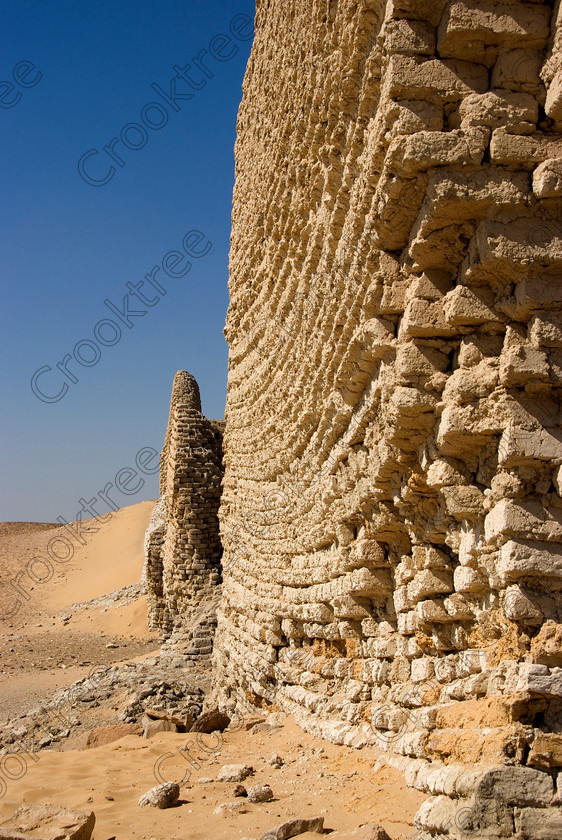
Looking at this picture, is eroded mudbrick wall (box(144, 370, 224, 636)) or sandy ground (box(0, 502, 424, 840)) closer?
sandy ground (box(0, 502, 424, 840))

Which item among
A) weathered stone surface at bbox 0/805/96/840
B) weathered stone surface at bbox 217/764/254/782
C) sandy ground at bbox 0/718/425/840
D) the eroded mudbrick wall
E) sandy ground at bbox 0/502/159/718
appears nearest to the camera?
sandy ground at bbox 0/718/425/840

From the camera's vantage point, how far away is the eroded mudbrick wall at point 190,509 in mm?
13328

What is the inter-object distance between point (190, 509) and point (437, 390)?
34.7 feet

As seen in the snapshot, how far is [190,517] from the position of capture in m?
13.6

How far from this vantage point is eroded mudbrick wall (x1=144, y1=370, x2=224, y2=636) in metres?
13.3

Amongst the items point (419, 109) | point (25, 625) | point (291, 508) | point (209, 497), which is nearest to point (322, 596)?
point (291, 508)

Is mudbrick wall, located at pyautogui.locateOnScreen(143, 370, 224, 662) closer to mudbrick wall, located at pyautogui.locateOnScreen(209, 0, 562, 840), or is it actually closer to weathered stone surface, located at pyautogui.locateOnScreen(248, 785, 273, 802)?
mudbrick wall, located at pyautogui.locateOnScreen(209, 0, 562, 840)

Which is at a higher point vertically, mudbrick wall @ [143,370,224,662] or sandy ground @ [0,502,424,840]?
mudbrick wall @ [143,370,224,662]

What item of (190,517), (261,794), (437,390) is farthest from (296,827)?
(190,517)

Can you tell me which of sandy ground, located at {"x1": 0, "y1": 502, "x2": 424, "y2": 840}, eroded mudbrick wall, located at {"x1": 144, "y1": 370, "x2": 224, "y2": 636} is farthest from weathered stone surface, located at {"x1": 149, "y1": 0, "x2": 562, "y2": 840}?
eroded mudbrick wall, located at {"x1": 144, "y1": 370, "x2": 224, "y2": 636}

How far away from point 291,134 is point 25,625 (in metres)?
22.8

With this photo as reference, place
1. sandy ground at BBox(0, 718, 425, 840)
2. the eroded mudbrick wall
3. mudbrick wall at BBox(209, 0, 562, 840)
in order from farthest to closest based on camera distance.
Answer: the eroded mudbrick wall
sandy ground at BBox(0, 718, 425, 840)
mudbrick wall at BBox(209, 0, 562, 840)

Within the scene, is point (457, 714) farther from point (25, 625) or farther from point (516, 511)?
point (25, 625)

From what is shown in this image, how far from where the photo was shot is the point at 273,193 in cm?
637
